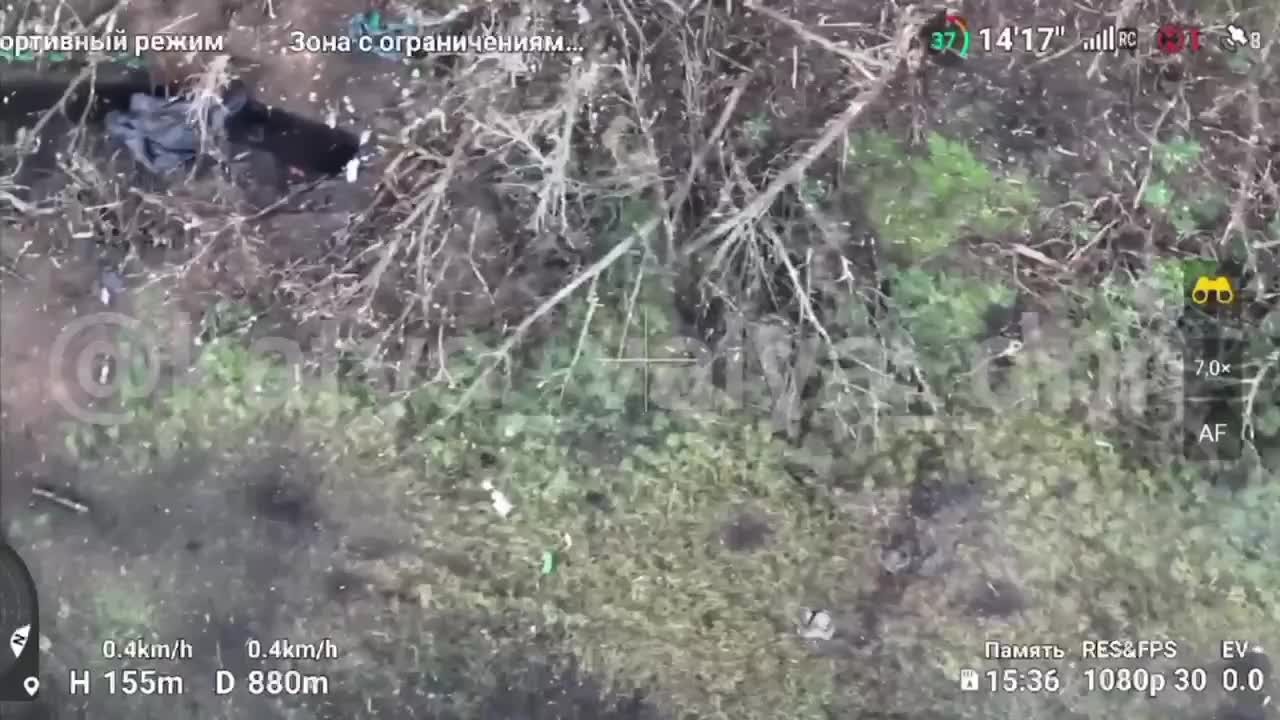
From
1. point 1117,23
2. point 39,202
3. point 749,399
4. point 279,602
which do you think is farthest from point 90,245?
point 1117,23

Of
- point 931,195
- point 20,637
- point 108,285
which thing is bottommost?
point 20,637

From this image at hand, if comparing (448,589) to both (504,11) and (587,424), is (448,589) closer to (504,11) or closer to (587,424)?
(587,424)

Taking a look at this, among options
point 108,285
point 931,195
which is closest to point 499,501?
point 108,285

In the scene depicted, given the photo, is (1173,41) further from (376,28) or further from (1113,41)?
(376,28)

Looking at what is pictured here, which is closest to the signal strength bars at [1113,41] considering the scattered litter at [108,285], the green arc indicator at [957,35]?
the green arc indicator at [957,35]

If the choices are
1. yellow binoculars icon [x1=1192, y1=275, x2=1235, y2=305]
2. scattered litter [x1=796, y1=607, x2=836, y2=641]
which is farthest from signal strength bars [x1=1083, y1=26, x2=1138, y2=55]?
scattered litter [x1=796, y1=607, x2=836, y2=641]

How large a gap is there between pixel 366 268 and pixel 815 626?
2.63 feet

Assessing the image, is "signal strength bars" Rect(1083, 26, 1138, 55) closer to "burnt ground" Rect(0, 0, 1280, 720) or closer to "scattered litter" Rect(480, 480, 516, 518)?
"burnt ground" Rect(0, 0, 1280, 720)

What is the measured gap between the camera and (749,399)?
4.61ft

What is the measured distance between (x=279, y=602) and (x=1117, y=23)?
1.43 metres

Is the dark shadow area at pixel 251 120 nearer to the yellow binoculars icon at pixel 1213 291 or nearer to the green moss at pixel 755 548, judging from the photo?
the green moss at pixel 755 548

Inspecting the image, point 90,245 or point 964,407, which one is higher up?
point 90,245

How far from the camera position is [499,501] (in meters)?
1.42

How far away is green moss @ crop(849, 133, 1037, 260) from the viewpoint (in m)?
1.41
